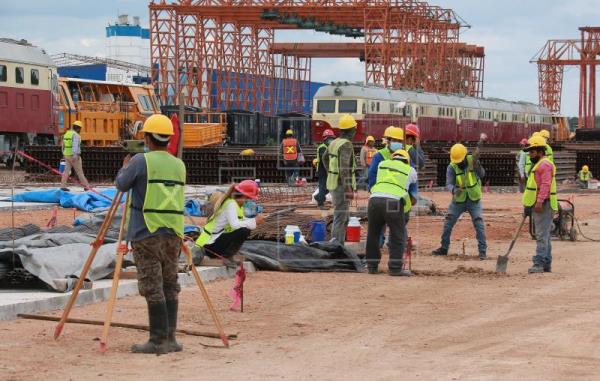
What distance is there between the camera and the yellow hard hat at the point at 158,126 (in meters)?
8.95

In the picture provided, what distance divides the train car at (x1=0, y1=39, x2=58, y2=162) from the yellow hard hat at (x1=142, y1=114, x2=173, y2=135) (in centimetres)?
3260

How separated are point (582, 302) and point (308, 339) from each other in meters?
3.62

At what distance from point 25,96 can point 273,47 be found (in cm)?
5279

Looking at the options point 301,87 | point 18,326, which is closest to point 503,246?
point 18,326

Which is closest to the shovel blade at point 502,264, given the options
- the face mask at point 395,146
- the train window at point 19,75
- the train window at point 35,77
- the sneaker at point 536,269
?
the sneaker at point 536,269

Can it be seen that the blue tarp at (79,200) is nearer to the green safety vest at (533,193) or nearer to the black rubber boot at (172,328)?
the green safety vest at (533,193)

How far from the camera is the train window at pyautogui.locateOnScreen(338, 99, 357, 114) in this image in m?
47.5

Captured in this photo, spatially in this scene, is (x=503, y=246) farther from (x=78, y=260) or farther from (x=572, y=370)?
(x=572, y=370)

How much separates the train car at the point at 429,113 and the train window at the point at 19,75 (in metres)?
11.7

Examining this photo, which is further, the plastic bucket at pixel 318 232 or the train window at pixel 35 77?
Answer: the train window at pixel 35 77

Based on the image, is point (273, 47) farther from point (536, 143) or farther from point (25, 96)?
point (536, 143)

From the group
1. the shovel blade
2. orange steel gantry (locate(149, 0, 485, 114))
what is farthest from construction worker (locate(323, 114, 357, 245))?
orange steel gantry (locate(149, 0, 485, 114))

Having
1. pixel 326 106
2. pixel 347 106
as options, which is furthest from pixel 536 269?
pixel 326 106

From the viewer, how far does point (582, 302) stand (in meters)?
12.0
